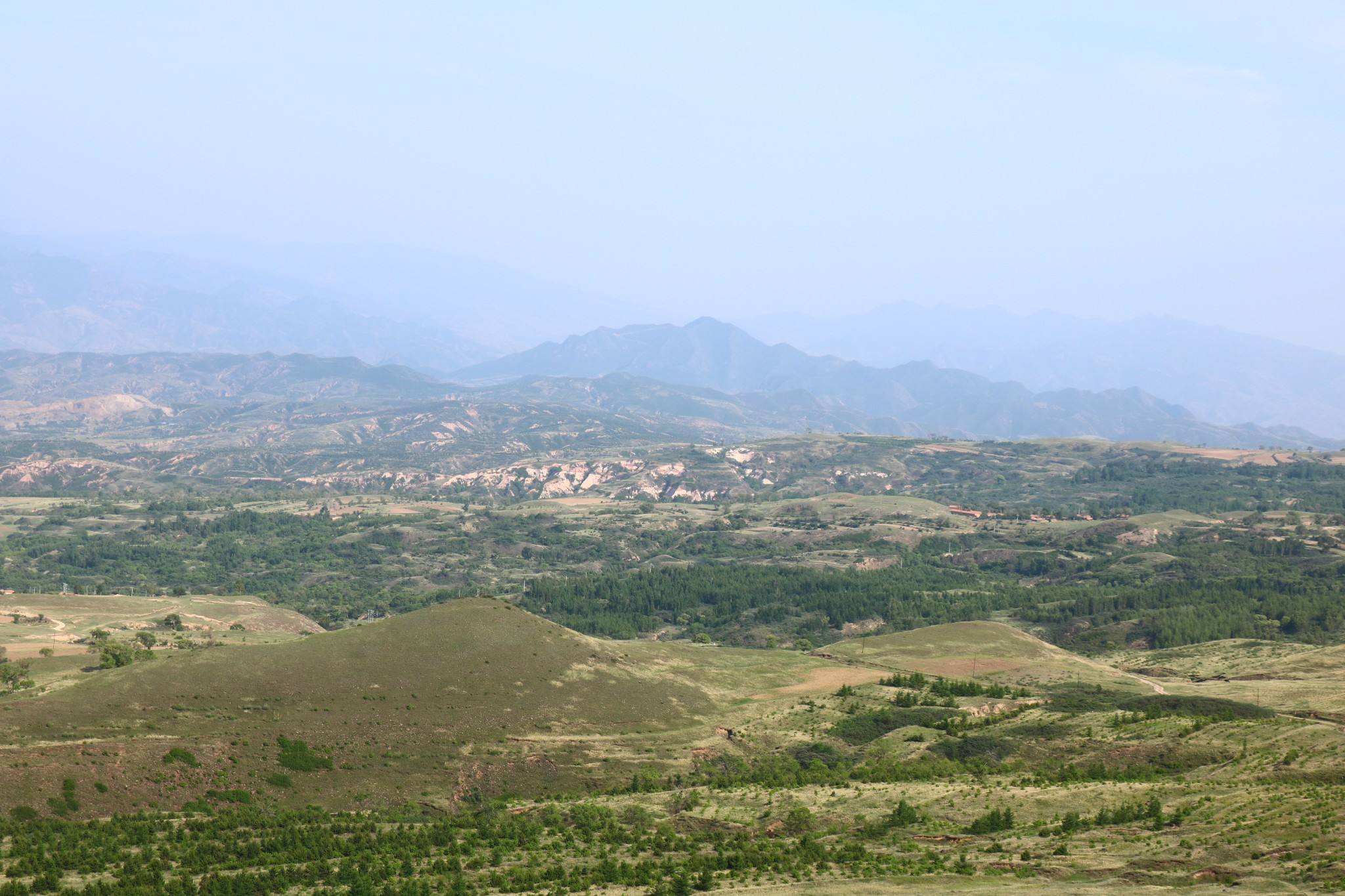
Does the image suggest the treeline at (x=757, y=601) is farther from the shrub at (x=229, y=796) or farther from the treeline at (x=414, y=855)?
the treeline at (x=414, y=855)

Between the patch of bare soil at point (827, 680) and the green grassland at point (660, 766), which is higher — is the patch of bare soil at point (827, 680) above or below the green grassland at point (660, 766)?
below

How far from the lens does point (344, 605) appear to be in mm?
176250

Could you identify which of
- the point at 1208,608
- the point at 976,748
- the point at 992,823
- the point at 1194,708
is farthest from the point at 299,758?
the point at 1208,608

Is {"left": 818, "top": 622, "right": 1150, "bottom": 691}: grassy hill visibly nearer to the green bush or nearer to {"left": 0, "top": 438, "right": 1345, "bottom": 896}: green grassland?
{"left": 0, "top": 438, "right": 1345, "bottom": 896}: green grassland

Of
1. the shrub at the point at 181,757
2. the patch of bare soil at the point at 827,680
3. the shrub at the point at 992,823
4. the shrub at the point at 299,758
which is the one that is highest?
the shrub at the point at 992,823

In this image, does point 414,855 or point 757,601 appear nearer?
point 414,855

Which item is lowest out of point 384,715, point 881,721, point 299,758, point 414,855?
point 881,721

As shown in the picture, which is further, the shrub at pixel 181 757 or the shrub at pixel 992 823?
the shrub at pixel 181 757

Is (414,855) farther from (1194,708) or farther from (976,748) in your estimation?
(1194,708)

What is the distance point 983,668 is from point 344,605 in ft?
340

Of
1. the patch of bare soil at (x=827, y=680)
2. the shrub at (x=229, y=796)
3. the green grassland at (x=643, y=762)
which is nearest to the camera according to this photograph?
the green grassland at (x=643, y=762)

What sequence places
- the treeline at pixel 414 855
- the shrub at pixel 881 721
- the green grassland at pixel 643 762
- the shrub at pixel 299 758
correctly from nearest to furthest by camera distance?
the treeline at pixel 414 855, the green grassland at pixel 643 762, the shrub at pixel 299 758, the shrub at pixel 881 721

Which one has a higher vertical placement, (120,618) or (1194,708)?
(1194,708)

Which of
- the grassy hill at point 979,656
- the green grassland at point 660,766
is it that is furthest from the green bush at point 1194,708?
the grassy hill at point 979,656
